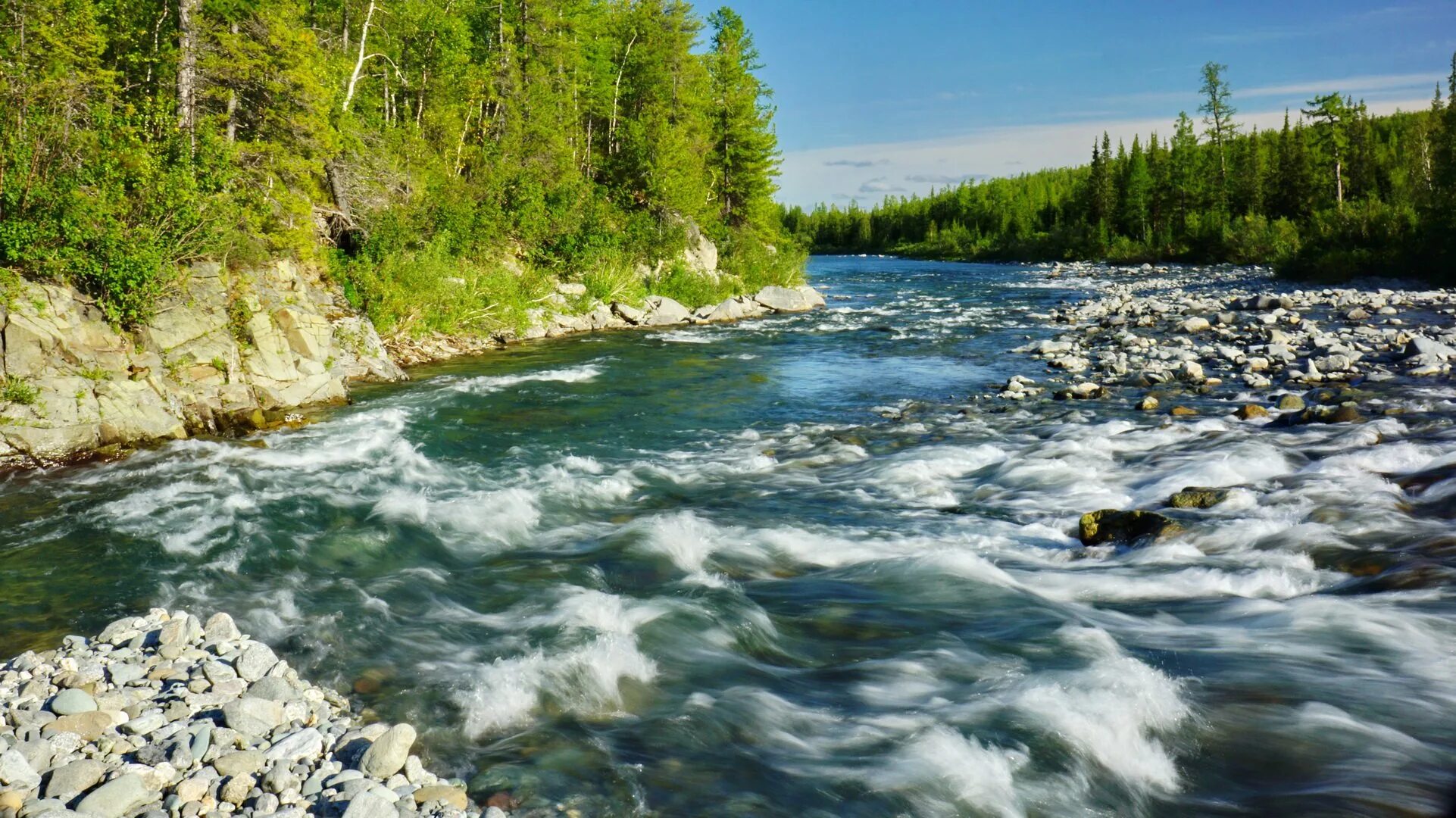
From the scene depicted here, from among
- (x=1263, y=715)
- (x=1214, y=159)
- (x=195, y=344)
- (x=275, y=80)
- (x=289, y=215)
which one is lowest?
(x=1263, y=715)

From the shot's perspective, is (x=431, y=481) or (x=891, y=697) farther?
(x=431, y=481)

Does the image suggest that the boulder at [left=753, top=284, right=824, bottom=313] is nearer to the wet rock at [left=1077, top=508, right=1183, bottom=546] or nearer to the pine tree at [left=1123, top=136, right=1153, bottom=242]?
the wet rock at [left=1077, top=508, right=1183, bottom=546]

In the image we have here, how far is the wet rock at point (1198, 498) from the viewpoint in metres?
8.93

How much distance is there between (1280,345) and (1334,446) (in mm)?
9550

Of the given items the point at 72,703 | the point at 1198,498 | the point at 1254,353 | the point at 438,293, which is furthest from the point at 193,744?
the point at 1254,353

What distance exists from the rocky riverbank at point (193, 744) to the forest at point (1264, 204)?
132 ft

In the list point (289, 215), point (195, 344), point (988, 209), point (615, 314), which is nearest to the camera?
point (195, 344)

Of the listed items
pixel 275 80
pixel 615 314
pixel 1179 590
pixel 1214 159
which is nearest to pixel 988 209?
pixel 1214 159

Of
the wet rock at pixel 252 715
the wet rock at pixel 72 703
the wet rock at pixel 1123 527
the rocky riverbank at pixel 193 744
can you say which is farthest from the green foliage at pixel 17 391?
the wet rock at pixel 1123 527

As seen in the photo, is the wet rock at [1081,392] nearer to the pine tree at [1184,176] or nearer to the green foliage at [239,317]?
the green foliage at [239,317]

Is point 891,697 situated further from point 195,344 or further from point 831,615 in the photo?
point 195,344

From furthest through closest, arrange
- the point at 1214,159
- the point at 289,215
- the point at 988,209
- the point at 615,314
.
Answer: the point at 988,209 → the point at 1214,159 → the point at 615,314 → the point at 289,215

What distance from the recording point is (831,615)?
6.97 meters

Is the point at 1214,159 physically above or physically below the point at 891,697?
above
